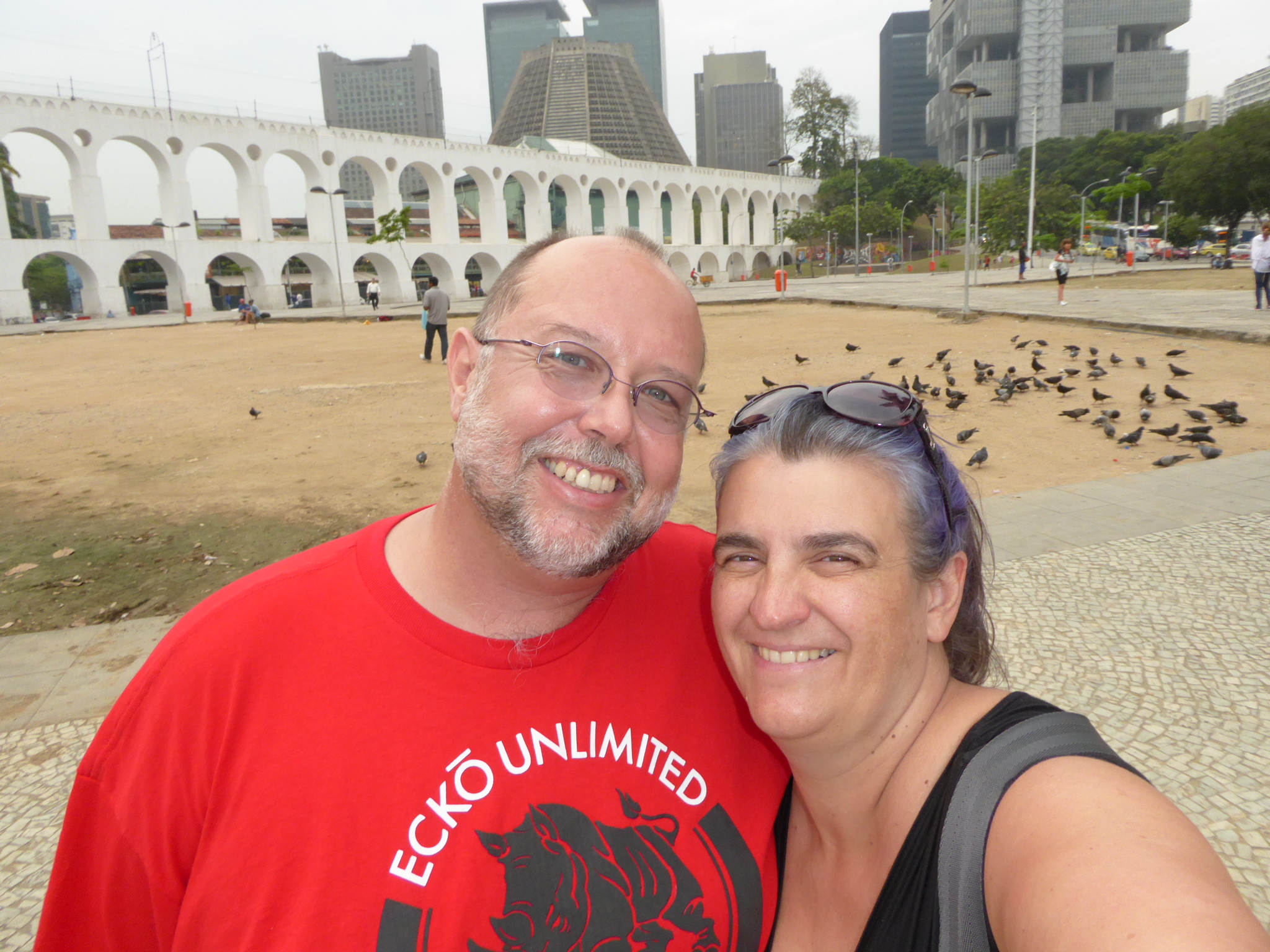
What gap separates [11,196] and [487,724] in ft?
248

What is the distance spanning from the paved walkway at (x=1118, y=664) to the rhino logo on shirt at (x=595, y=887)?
35.5 inches

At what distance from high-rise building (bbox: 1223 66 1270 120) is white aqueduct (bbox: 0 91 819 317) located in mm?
133980

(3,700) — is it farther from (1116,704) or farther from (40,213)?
(40,213)

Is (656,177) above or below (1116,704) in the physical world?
above

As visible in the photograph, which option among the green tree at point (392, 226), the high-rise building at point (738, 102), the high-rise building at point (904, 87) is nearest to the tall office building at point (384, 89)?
the high-rise building at point (738, 102)

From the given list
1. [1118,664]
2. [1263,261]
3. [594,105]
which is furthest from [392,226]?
[594,105]

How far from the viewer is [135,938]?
1.34 meters

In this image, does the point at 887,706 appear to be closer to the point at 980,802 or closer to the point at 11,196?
the point at 980,802

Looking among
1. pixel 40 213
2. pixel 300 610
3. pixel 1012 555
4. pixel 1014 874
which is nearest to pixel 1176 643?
pixel 1012 555

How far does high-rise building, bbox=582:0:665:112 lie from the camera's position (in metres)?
183

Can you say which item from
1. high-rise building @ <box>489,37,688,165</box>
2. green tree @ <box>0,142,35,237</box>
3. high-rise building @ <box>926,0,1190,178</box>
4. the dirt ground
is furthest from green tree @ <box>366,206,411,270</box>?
high-rise building @ <box>926,0,1190,178</box>

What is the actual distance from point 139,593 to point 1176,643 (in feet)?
19.0

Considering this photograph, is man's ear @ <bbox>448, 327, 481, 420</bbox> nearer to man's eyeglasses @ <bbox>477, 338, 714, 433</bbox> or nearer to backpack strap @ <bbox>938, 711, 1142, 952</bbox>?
man's eyeglasses @ <bbox>477, 338, 714, 433</bbox>

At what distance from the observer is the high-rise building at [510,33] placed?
19488 centimetres
